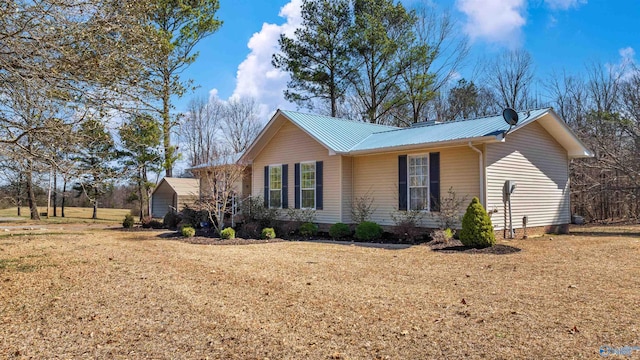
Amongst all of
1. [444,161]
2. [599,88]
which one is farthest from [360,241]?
[599,88]

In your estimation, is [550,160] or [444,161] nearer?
[444,161]

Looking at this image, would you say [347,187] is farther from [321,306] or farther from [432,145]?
[321,306]

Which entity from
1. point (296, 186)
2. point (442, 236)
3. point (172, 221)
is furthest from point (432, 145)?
point (172, 221)

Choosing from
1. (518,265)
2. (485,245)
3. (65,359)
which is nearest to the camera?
(65,359)

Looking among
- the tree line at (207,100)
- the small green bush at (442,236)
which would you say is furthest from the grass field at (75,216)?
the small green bush at (442,236)

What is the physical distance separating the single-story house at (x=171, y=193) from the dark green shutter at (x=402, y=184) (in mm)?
15143

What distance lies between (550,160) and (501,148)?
3630 millimetres

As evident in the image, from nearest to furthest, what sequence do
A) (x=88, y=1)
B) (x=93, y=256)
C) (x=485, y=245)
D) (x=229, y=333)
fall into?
(x=229, y=333) < (x=88, y=1) < (x=93, y=256) < (x=485, y=245)

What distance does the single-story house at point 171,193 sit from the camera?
2633 cm

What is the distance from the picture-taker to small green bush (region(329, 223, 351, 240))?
1353cm

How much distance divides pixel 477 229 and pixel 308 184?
703cm

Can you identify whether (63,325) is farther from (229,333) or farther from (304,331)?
(304,331)

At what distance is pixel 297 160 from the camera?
52.3 ft

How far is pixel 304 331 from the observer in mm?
4449
